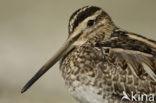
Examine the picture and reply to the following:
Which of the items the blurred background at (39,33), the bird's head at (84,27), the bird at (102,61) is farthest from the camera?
the blurred background at (39,33)

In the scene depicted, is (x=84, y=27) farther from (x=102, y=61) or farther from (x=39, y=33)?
(x=39, y=33)

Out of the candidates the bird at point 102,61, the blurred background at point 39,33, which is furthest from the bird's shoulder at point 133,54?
the blurred background at point 39,33

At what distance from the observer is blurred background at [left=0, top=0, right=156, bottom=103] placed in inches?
199

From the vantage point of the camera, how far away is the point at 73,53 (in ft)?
13.5

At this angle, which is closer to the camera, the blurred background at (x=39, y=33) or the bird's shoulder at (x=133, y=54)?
the bird's shoulder at (x=133, y=54)

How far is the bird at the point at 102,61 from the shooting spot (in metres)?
3.88

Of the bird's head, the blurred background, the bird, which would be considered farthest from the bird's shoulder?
the blurred background

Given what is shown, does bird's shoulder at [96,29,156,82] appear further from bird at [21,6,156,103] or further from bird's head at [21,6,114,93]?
bird's head at [21,6,114,93]

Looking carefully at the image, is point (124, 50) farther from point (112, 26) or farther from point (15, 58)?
point (15, 58)

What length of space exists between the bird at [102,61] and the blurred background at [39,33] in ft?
3.01

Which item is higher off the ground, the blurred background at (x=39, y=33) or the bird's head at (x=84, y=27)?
the bird's head at (x=84, y=27)

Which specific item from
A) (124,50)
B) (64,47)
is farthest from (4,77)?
(124,50)

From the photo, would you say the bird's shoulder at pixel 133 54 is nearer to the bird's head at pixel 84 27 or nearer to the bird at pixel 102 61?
the bird at pixel 102 61

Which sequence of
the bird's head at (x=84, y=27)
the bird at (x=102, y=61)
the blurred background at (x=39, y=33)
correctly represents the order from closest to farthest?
the bird at (x=102, y=61) → the bird's head at (x=84, y=27) → the blurred background at (x=39, y=33)
